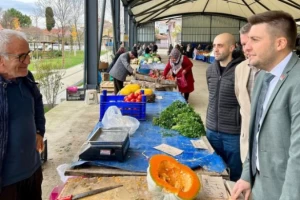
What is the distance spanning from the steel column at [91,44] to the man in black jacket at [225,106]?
5.72 m

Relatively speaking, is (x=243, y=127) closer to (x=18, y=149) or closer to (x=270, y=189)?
(x=270, y=189)

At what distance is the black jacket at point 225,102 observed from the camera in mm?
2836

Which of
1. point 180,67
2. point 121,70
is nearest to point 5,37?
point 180,67

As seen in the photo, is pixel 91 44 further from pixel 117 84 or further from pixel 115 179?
pixel 115 179

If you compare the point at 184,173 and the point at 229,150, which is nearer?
the point at 184,173

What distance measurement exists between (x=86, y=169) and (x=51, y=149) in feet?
9.06

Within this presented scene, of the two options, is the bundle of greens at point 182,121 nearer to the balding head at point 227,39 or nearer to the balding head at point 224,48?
the balding head at point 224,48

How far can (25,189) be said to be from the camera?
85.0 inches

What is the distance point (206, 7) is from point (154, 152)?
106 ft

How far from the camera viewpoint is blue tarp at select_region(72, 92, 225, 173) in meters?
2.09

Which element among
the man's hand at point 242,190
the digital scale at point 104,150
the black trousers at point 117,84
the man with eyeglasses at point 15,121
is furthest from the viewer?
the black trousers at point 117,84

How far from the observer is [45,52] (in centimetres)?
788

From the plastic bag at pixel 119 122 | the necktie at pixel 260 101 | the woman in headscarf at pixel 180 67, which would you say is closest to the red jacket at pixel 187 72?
the woman in headscarf at pixel 180 67

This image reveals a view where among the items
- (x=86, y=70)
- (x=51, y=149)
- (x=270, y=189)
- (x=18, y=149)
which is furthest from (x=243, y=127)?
(x=86, y=70)
